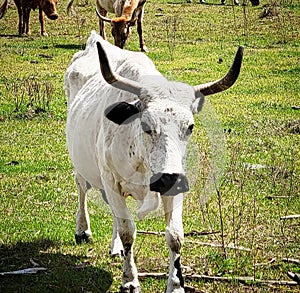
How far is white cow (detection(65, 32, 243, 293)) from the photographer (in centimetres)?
507

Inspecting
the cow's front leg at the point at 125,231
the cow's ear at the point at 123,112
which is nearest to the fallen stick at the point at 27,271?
the cow's front leg at the point at 125,231

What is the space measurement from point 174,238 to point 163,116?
0.93 metres

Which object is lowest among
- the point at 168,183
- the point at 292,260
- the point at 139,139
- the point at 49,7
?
the point at 292,260

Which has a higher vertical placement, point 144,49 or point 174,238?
point 174,238

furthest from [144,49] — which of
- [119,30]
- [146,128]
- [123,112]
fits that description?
[146,128]

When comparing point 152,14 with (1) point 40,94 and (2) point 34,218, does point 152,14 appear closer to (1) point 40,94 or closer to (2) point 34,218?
(1) point 40,94

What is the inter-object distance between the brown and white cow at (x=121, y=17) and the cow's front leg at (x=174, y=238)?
37.3 feet

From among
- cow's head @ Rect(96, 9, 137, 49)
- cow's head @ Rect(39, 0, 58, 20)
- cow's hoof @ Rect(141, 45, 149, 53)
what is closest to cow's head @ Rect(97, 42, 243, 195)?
cow's head @ Rect(96, 9, 137, 49)

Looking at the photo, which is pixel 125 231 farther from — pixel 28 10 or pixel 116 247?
pixel 28 10

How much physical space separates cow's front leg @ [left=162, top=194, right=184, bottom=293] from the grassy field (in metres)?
0.34

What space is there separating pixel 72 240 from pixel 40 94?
6715 mm

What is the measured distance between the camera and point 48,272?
6516 mm

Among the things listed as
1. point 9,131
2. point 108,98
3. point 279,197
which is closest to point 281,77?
point 9,131

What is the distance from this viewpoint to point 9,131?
38.0ft
